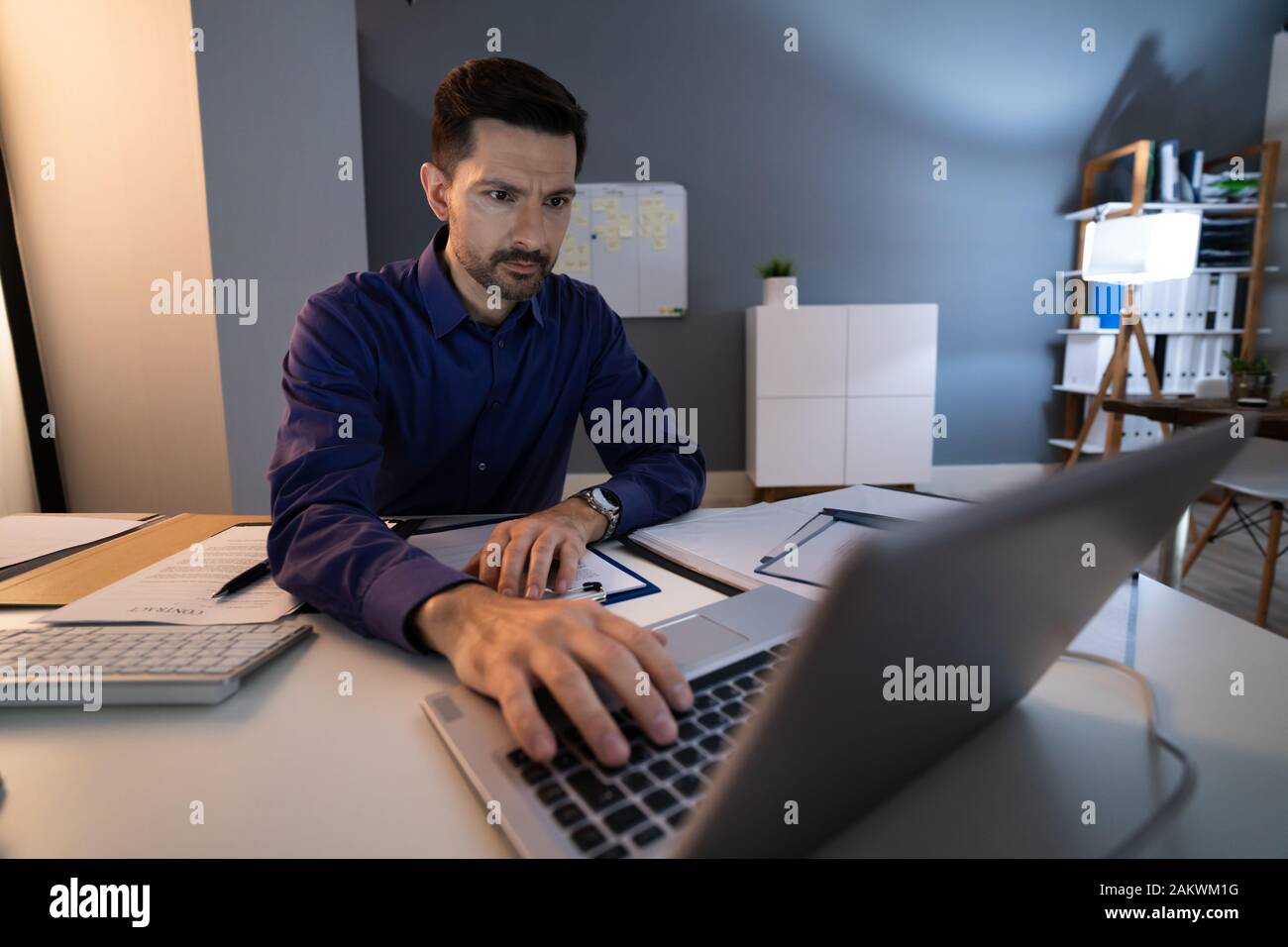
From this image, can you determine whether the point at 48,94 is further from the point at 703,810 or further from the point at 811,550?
the point at 703,810

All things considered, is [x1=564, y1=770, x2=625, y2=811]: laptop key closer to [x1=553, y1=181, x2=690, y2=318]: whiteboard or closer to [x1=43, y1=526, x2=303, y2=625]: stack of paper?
[x1=43, y1=526, x2=303, y2=625]: stack of paper

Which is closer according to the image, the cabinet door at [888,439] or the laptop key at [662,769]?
the laptop key at [662,769]

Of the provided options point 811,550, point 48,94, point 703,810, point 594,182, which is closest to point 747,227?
point 594,182

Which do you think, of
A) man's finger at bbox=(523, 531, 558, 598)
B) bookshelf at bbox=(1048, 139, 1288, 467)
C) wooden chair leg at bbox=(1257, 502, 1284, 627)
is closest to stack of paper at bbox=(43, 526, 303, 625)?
man's finger at bbox=(523, 531, 558, 598)

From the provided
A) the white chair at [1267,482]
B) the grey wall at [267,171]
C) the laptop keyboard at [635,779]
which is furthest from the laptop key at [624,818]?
the grey wall at [267,171]

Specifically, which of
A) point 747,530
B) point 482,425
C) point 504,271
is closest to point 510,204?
point 504,271

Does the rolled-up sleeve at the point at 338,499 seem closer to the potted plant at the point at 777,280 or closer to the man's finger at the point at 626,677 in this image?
the man's finger at the point at 626,677

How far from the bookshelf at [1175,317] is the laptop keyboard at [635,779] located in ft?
13.1

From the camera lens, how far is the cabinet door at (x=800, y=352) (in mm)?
3715

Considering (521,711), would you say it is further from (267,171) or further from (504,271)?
(267,171)

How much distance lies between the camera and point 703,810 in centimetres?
29

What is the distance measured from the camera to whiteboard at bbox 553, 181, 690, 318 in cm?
391

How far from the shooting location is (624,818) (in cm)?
38

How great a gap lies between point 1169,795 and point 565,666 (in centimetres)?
39
